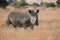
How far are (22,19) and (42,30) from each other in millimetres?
266

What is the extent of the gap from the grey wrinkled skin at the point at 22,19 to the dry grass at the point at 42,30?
5cm

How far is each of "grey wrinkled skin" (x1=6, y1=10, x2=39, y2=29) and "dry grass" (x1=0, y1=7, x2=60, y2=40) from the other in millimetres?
51

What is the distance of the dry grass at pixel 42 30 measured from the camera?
6.67 ft

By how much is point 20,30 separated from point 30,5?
12.1 inches

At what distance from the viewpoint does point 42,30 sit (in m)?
2.05

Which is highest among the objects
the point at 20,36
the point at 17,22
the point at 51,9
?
the point at 51,9

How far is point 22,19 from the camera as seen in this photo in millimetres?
2111

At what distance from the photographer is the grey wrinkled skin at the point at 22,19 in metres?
2.06

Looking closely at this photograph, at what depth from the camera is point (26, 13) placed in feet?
6.92

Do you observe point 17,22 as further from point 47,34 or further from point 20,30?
point 47,34

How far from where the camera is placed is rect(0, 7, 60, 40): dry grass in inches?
80.0

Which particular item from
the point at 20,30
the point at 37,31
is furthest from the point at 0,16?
the point at 37,31

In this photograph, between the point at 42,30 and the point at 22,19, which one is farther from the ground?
the point at 22,19

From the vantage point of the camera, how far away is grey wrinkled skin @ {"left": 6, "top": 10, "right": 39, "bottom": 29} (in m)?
2.06
